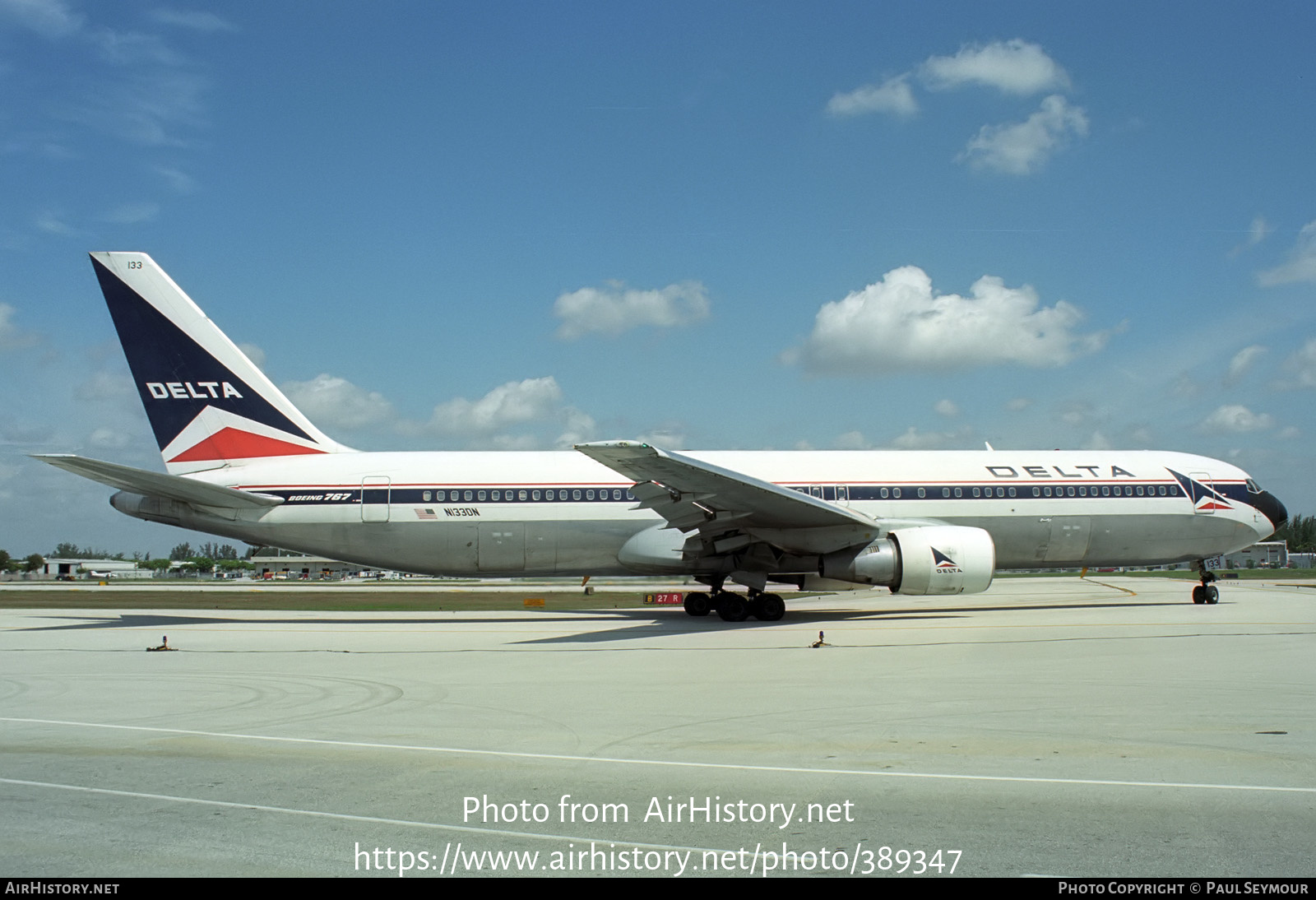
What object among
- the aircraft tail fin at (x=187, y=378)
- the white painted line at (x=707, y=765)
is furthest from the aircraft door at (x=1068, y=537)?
the aircraft tail fin at (x=187, y=378)

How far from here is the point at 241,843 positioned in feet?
15.2

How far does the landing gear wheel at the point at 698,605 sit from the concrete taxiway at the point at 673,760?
698 centimetres

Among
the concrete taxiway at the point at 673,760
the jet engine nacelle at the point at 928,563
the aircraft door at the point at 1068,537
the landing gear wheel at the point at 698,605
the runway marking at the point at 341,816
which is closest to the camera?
the concrete taxiway at the point at 673,760

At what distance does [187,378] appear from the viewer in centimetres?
2103

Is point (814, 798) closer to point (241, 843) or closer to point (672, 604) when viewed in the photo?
point (241, 843)

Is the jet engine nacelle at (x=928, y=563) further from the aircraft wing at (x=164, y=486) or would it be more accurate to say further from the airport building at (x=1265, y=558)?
the airport building at (x=1265, y=558)

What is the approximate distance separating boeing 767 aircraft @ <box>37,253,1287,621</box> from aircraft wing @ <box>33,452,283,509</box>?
0.15 feet

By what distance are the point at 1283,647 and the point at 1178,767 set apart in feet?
30.4

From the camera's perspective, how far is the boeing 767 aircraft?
785 inches

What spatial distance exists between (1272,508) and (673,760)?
78.0 ft

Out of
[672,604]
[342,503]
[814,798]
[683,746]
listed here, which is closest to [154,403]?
[342,503]

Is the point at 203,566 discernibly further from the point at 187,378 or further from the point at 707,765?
the point at 707,765

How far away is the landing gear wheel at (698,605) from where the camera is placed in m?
21.4

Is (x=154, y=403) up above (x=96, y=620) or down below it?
above
